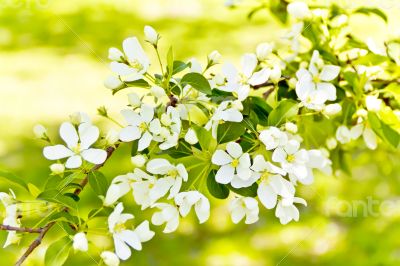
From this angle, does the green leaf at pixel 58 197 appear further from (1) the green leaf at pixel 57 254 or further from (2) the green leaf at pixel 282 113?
(2) the green leaf at pixel 282 113

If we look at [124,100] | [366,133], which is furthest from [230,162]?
[124,100]

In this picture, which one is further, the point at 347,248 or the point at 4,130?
the point at 4,130

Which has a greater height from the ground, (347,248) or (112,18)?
(347,248)

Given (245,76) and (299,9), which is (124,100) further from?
(245,76)

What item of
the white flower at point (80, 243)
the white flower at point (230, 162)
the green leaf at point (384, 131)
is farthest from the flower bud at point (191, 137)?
the green leaf at point (384, 131)

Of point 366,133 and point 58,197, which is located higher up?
point 58,197

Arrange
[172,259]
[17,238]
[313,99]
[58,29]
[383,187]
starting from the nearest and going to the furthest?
[17,238] → [313,99] → [172,259] → [383,187] → [58,29]

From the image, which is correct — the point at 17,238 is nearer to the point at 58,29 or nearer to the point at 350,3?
the point at 350,3

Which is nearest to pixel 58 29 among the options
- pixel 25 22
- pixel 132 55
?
pixel 25 22

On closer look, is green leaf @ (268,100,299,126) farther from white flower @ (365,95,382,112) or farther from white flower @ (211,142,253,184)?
white flower @ (365,95,382,112)
